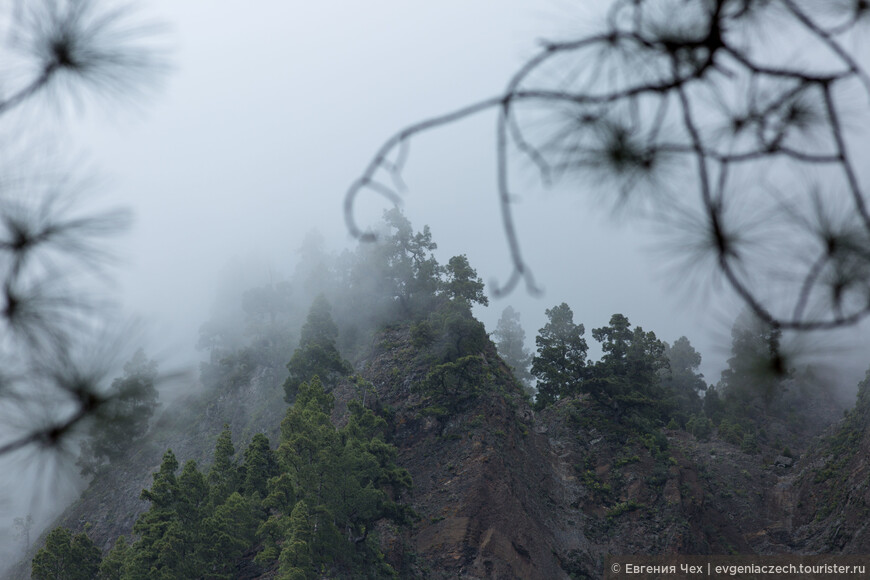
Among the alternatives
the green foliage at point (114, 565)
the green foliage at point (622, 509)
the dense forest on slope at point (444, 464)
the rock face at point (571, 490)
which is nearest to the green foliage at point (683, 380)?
the dense forest on slope at point (444, 464)

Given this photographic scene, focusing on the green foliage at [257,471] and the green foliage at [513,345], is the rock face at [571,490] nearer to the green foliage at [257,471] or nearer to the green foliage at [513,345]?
the green foliage at [257,471]

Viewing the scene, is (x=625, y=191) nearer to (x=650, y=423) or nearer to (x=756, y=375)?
(x=756, y=375)

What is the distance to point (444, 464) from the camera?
2005 centimetres

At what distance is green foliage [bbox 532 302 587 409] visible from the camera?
25297 millimetres

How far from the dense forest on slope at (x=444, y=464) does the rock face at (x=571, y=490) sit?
7 cm

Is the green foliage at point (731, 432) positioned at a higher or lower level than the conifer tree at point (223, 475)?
higher

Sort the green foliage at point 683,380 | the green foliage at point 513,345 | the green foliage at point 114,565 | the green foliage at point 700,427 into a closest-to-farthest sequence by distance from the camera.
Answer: the green foliage at point 114,565
the green foliage at point 700,427
the green foliage at point 683,380
the green foliage at point 513,345

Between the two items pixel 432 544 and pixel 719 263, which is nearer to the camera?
pixel 719 263

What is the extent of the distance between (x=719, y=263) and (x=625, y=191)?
548 mm

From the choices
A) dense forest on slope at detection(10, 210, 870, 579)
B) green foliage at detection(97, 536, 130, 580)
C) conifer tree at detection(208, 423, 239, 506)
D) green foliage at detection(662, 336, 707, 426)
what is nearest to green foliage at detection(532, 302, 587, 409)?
dense forest on slope at detection(10, 210, 870, 579)

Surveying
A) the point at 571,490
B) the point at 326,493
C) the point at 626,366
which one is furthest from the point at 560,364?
the point at 326,493


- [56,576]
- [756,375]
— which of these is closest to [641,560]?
[56,576]

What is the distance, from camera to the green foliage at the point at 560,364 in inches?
996

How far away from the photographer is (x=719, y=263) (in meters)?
2.54
